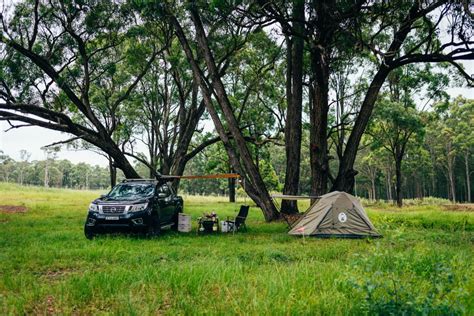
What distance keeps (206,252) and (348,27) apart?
8113mm

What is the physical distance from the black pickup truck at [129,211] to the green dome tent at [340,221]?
4381 mm

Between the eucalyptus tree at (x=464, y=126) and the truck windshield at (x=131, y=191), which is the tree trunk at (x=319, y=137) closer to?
the truck windshield at (x=131, y=191)

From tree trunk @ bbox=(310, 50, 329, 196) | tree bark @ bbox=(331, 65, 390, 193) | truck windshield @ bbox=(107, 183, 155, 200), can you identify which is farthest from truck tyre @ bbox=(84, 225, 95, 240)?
tree bark @ bbox=(331, 65, 390, 193)

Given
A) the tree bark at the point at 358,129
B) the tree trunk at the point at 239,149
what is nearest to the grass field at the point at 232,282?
the tree bark at the point at 358,129

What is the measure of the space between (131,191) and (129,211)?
138 cm

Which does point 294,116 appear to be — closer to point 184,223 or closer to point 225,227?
point 225,227

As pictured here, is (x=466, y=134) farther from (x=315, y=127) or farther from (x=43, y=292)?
(x=43, y=292)

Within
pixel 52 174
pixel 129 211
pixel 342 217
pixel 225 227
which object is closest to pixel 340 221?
pixel 342 217

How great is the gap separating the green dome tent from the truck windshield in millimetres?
4862

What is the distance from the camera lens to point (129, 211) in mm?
10883

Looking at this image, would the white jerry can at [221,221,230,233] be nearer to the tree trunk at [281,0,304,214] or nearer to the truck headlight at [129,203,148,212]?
the truck headlight at [129,203,148,212]

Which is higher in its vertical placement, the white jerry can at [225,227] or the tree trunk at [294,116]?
the tree trunk at [294,116]

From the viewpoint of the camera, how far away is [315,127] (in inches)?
563

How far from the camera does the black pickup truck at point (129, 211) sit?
1080cm
